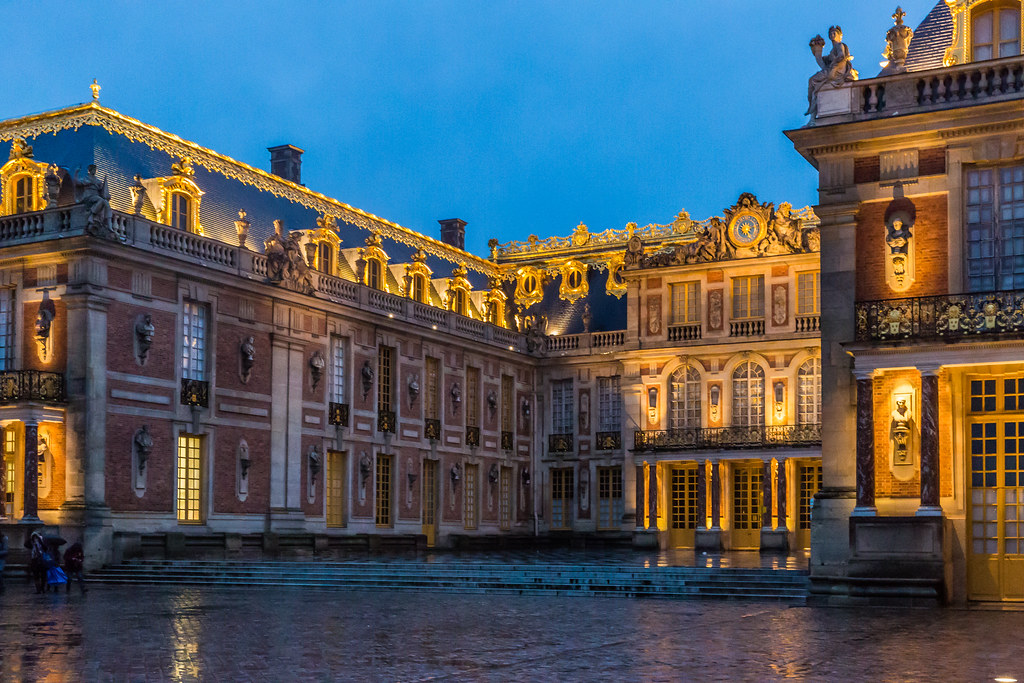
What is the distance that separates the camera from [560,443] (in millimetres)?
45625

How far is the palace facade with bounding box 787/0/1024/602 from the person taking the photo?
1933 cm

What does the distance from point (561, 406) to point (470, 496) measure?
5.41 metres

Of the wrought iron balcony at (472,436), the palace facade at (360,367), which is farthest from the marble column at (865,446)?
the wrought iron balcony at (472,436)

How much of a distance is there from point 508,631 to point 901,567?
Result: 7259mm

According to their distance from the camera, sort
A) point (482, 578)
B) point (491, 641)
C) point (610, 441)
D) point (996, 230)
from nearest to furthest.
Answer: point (491, 641), point (996, 230), point (482, 578), point (610, 441)

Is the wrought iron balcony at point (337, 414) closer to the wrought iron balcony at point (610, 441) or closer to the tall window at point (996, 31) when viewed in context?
Result: the wrought iron balcony at point (610, 441)

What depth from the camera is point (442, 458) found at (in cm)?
4075

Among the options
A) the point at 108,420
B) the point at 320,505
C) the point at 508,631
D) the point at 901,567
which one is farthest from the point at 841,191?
the point at 320,505

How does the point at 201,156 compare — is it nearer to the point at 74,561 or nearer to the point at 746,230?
the point at 74,561

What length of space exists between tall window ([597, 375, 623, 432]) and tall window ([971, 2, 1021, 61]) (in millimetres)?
24941

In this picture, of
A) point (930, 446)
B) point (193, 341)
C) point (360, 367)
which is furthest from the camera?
point (360, 367)

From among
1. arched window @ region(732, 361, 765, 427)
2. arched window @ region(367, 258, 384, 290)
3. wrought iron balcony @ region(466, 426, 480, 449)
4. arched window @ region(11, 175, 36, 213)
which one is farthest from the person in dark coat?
arched window @ region(732, 361, 765, 427)

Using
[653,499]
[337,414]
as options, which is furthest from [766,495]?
[337,414]

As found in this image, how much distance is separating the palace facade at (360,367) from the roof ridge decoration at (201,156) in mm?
84
